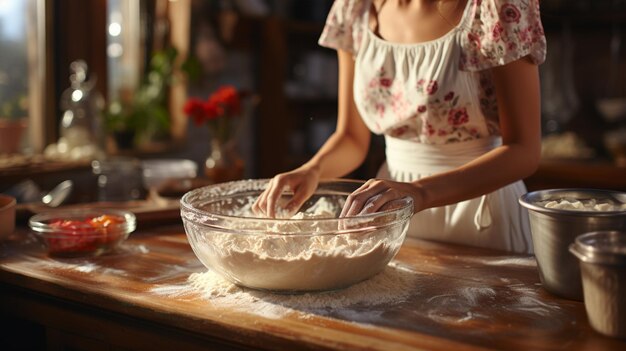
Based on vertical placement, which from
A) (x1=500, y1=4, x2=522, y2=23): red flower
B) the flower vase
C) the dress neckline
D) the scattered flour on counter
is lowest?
the flower vase

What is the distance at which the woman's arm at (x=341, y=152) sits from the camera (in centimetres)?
148

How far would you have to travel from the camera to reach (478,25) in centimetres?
156

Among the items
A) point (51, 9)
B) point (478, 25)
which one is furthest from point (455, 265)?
point (51, 9)

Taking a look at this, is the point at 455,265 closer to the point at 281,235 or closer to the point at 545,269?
the point at 545,269

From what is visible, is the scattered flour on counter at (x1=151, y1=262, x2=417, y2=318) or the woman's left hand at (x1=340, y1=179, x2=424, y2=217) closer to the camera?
the scattered flour on counter at (x1=151, y1=262, x2=417, y2=318)

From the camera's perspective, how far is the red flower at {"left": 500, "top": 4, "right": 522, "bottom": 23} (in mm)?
1475

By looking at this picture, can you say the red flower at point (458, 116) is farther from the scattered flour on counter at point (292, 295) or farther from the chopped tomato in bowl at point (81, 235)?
the chopped tomato in bowl at point (81, 235)

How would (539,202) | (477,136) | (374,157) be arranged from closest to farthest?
(539,202), (477,136), (374,157)

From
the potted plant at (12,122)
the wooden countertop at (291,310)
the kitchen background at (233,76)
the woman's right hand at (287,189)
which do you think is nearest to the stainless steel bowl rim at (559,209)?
the wooden countertop at (291,310)

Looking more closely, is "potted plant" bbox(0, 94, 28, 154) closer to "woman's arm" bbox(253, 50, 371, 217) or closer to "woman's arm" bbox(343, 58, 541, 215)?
"woman's arm" bbox(253, 50, 371, 217)

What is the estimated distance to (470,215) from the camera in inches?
67.6

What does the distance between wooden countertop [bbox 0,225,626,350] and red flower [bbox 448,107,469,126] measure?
307 mm

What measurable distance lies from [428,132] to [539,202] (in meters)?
0.54

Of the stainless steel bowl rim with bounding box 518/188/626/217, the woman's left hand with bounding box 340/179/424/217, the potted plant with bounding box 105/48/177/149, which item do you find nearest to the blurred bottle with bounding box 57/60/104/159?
the potted plant with bounding box 105/48/177/149
